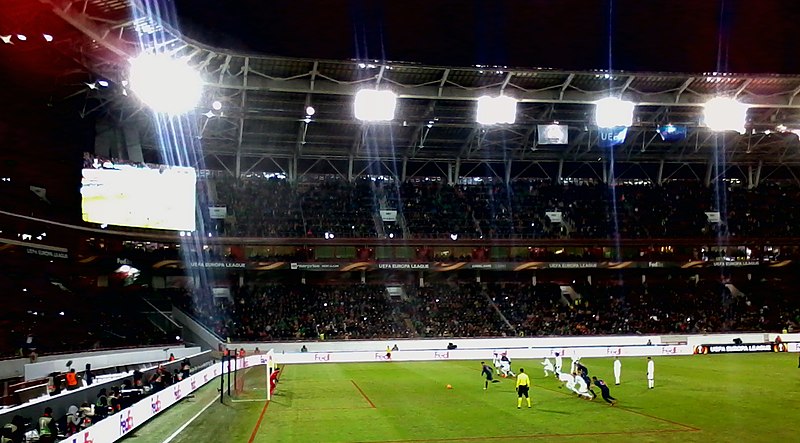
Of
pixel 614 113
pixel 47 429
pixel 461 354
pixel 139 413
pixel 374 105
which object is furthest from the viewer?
pixel 461 354

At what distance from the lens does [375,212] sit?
6456 centimetres

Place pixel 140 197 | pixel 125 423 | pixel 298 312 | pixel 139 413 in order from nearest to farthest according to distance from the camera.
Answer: pixel 125 423, pixel 139 413, pixel 140 197, pixel 298 312

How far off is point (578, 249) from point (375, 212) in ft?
66.7

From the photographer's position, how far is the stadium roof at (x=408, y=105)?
39.9 metres

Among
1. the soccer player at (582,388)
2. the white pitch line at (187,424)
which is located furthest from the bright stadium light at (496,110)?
the white pitch line at (187,424)

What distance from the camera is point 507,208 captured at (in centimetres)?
6719

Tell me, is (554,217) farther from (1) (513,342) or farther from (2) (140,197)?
(2) (140,197)

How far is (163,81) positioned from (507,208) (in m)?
39.3

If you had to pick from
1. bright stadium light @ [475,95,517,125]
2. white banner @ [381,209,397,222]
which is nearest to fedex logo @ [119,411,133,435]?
bright stadium light @ [475,95,517,125]

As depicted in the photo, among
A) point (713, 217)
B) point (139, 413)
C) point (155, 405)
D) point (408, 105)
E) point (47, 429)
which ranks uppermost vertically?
point (408, 105)

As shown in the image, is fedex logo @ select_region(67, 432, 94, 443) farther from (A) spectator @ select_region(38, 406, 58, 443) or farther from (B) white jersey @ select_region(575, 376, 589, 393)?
(B) white jersey @ select_region(575, 376, 589, 393)

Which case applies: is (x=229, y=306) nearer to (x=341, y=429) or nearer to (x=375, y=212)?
(x=375, y=212)

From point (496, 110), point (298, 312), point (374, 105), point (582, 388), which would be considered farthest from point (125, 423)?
point (298, 312)

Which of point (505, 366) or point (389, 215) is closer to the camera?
point (505, 366)
